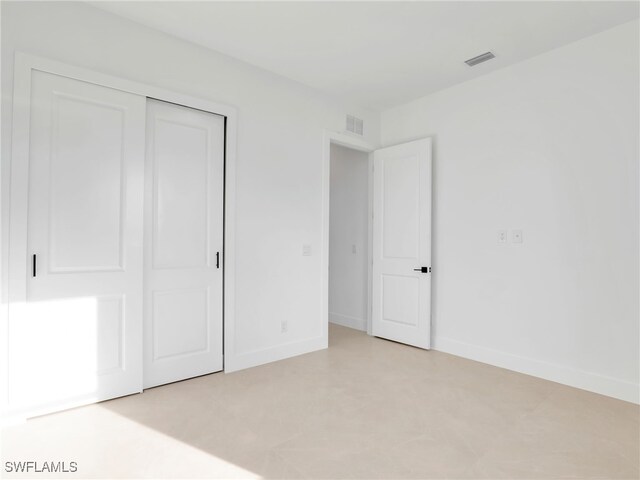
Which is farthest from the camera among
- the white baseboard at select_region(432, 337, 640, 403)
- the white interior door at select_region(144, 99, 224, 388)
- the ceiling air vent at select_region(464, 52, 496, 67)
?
the ceiling air vent at select_region(464, 52, 496, 67)

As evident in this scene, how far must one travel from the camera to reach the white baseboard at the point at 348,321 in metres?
4.95

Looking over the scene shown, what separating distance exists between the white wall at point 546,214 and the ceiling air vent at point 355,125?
0.82 m

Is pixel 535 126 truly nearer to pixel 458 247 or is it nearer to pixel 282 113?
pixel 458 247

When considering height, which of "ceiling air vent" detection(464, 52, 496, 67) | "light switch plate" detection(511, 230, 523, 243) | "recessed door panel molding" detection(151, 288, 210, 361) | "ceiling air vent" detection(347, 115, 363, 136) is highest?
"ceiling air vent" detection(464, 52, 496, 67)

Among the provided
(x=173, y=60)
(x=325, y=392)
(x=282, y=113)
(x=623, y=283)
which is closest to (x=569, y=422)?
(x=623, y=283)

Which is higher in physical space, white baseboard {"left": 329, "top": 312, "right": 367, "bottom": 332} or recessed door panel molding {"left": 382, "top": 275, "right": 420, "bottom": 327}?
recessed door panel molding {"left": 382, "top": 275, "right": 420, "bottom": 327}

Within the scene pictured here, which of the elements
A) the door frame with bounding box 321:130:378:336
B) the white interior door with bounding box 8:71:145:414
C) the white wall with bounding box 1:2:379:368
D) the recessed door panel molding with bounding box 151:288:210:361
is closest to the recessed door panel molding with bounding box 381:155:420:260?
the door frame with bounding box 321:130:378:336

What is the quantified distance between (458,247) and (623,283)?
1396 millimetres

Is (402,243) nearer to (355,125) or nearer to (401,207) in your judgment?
(401,207)

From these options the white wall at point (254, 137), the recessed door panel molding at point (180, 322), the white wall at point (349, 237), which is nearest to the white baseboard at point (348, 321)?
the white wall at point (349, 237)

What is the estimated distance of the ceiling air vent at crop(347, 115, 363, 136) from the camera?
4.33 metres

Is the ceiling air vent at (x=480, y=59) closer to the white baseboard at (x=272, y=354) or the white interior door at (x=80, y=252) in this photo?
the white interior door at (x=80, y=252)

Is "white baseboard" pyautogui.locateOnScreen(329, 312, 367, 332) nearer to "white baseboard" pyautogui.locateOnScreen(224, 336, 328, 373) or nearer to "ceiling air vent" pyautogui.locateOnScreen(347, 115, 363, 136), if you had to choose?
"white baseboard" pyautogui.locateOnScreen(224, 336, 328, 373)

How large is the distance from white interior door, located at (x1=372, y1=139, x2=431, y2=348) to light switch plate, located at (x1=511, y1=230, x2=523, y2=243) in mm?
834
